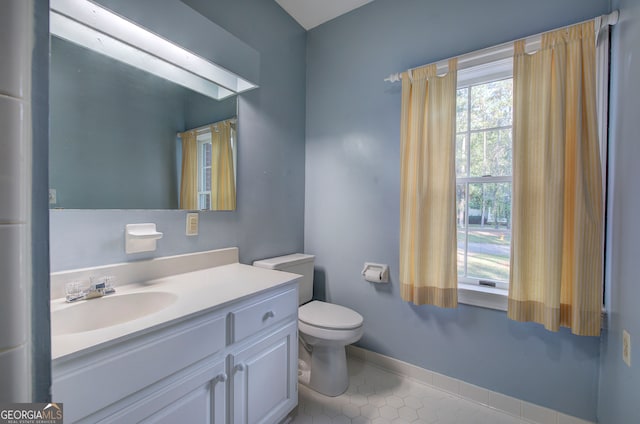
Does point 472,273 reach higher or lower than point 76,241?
lower

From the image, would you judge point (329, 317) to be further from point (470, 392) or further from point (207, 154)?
point (207, 154)

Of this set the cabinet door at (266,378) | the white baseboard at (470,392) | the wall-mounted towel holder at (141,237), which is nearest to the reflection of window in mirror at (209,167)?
the wall-mounted towel holder at (141,237)

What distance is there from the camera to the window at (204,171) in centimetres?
162

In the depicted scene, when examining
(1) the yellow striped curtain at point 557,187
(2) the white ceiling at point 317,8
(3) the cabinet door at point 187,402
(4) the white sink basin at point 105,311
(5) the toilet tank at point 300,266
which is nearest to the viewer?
(3) the cabinet door at point 187,402

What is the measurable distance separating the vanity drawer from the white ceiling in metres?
2.13

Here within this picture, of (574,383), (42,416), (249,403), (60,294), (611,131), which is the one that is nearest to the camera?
(42,416)

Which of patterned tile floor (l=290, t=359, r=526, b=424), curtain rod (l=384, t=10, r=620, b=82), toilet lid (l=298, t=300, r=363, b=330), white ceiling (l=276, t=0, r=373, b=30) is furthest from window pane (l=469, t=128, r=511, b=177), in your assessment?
patterned tile floor (l=290, t=359, r=526, b=424)

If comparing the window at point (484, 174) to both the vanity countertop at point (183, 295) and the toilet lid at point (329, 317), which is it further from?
the vanity countertop at point (183, 295)

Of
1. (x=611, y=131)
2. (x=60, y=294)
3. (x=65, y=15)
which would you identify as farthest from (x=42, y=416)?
(x=611, y=131)

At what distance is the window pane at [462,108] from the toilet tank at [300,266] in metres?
1.44

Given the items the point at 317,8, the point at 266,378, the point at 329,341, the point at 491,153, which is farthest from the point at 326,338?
the point at 317,8

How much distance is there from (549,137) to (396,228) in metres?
1.01

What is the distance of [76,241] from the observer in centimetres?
117

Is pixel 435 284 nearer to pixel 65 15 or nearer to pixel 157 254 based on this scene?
pixel 157 254
